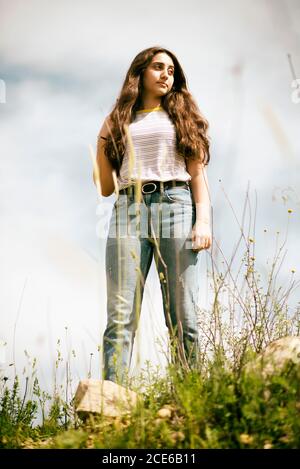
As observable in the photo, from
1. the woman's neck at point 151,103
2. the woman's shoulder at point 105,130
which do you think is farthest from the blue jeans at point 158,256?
the woman's neck at point 151,103

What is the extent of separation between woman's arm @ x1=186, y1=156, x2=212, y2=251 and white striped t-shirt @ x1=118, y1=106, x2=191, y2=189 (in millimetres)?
42

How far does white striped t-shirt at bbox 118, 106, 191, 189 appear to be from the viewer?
2.34 m

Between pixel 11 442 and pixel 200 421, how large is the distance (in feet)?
2.76

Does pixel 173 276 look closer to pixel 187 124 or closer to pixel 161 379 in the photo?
pixel 161 379

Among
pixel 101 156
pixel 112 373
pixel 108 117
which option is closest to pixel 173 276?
pixel 112 373

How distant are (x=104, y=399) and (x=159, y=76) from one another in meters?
1.52

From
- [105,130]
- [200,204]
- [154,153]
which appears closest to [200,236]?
[200,204]

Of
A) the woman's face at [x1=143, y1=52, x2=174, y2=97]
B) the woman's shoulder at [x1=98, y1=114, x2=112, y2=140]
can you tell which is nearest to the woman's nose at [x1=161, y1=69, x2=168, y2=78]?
the woman's face at [x1=143, y1=52, x2=174, y2=97]

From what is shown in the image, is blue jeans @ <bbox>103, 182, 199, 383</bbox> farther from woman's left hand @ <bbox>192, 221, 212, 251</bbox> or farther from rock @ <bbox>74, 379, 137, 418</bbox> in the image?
rock @ <bbox>74, 379, 137, 418</bbox>

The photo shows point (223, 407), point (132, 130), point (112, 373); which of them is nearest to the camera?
point (223, 407)

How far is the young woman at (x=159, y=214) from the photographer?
2.24 m

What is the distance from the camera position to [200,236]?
233cm

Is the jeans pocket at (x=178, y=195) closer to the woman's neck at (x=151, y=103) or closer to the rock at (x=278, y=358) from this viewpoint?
the woman's neck at (x=151, y=103)

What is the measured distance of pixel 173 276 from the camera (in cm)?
230
